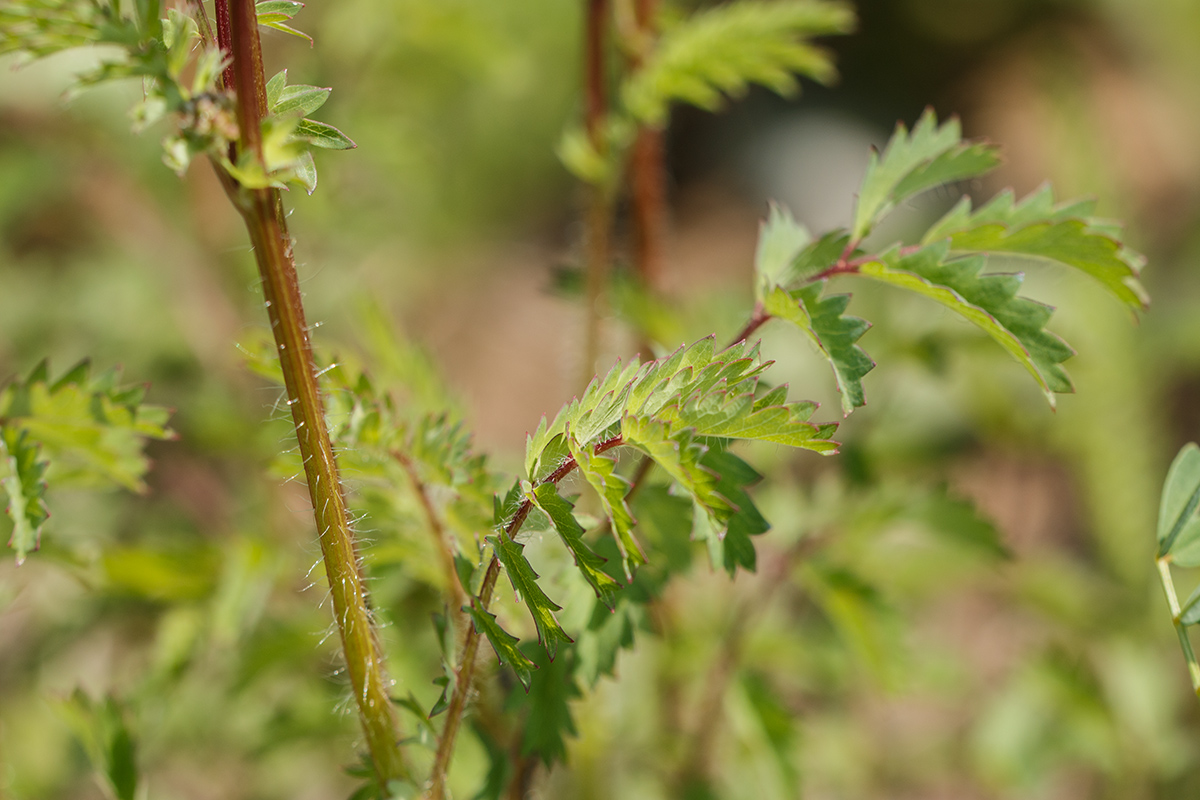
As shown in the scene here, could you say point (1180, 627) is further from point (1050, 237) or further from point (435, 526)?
point (435, 526)

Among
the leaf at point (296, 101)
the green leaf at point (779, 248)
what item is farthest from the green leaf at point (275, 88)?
the green leaf at point (779, 248)

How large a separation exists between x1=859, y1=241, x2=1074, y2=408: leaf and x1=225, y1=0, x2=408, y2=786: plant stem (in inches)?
17.5

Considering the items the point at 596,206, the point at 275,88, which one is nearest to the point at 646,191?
the point at 596,206

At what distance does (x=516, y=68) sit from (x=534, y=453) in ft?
3.88

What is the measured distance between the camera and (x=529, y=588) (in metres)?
0.64

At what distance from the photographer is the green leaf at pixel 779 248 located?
2.76 feet

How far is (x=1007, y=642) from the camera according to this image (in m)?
2.19

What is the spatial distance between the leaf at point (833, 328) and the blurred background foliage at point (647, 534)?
25 cm

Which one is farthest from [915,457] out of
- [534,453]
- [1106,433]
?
[534,453]

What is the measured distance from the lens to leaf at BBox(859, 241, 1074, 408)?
703 millimetres

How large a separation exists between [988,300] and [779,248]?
0.20m

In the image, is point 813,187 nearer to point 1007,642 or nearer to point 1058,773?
point 1007,642

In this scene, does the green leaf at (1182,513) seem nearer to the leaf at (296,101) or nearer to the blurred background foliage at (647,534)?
the blurred background foliage at (647,534)

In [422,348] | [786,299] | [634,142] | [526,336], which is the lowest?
[526,336]
